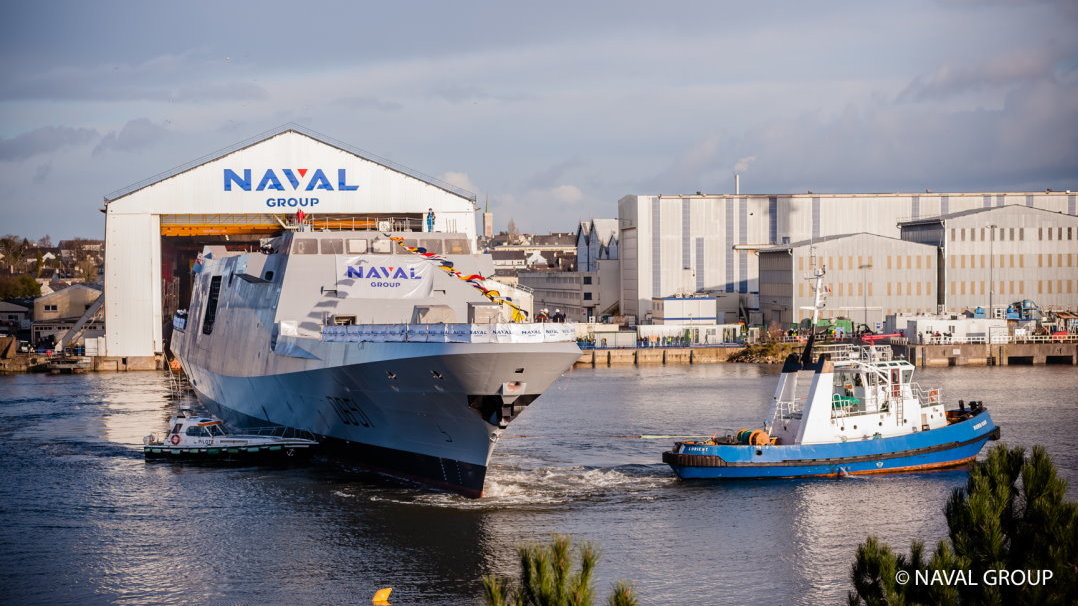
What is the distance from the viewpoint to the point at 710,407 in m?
41.8

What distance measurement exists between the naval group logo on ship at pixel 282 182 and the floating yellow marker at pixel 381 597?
36101 mm

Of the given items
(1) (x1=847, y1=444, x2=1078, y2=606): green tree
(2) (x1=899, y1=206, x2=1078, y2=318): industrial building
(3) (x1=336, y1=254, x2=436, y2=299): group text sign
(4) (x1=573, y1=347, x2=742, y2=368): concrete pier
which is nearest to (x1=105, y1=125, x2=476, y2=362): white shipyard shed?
(4) (x1=573, y1=347, x2=742, y2=368): concrete pier

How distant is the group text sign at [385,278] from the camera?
3025 centimetres

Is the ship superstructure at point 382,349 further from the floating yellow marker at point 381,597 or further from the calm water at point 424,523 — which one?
the floating yellow marker at point 381,597

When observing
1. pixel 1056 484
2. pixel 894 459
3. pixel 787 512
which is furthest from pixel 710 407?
pixel 1056 484

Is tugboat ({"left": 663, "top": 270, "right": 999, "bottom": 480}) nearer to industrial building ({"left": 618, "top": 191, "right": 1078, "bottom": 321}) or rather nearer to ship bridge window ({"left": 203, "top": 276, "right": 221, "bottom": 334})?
ship bridge window ({"left": 203, "top": 276, "right": 221, "bottom": 334})

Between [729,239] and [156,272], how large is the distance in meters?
35.3

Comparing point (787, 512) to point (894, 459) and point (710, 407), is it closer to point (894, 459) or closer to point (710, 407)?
point (894, 459)

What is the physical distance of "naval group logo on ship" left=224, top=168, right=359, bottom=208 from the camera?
177 feet

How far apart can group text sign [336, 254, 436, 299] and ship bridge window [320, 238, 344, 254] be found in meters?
0.89

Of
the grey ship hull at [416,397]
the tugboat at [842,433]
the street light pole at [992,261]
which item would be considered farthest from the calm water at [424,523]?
the street light pole at [992,261]

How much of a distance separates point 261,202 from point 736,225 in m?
32.1

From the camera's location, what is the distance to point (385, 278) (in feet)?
99.7

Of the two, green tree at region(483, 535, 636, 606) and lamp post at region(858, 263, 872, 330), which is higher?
lamp post at region(858, 263, 872, 330)
